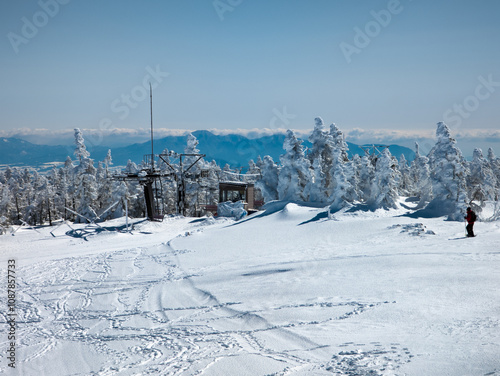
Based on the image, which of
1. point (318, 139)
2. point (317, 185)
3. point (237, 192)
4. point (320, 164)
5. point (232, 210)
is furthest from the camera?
point (237, 192)

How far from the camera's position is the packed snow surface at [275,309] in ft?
25.6

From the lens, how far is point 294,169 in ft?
148

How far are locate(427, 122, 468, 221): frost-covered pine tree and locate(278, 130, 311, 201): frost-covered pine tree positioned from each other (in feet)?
55.6

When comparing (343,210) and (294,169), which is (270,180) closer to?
(294,169)

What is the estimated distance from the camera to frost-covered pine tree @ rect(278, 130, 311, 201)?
4441 centimetres

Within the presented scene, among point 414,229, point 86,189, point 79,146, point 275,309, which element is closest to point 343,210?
point 414,229

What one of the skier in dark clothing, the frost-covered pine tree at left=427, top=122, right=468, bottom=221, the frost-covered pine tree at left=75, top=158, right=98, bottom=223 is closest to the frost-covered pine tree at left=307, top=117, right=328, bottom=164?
the frost-covered pine tree at left=427, top=122, right=468, bottom=221

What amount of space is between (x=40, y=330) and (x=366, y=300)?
33.2 ft

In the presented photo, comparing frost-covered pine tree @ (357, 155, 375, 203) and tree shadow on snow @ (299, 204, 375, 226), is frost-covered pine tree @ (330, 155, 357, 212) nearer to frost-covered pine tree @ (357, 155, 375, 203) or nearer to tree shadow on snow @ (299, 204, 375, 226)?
tree shadow on snow @ (299, 204, 375, 226)

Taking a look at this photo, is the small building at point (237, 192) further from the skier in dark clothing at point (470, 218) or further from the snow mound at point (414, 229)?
the skier in dark clothing at point (470, 218)

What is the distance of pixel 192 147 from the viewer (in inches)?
2238

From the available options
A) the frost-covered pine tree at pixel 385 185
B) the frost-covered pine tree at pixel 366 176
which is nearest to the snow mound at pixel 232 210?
the frost-covered pine tree at pixel 385 185

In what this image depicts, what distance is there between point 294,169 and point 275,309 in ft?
114

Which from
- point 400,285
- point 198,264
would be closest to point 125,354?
point 400,285
